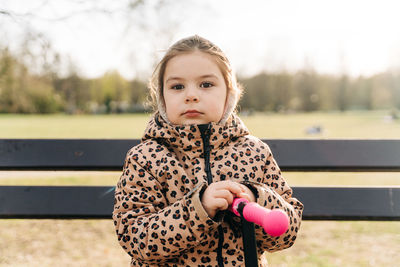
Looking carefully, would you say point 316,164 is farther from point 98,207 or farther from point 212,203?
point 98,207

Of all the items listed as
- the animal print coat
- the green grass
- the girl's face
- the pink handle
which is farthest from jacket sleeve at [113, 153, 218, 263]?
the green grass

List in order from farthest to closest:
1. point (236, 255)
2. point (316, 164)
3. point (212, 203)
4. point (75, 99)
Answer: point (75, 99), point (316, 164), point (236, 255), point (212, 203)

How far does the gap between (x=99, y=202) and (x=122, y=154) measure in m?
0.30

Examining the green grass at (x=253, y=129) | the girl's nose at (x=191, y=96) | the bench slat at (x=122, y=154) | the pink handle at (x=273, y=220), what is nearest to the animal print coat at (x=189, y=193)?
the girl's nose at (x=191, y=96)

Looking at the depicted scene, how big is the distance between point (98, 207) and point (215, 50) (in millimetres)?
1145

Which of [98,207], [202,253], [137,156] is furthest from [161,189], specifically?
[98,207]

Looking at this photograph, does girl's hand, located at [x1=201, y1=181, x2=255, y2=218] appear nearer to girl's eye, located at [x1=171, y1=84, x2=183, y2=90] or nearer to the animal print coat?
the animal print coat

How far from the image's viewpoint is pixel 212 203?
4.21 ft

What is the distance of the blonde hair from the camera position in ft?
5.27

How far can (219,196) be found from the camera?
1271 mm

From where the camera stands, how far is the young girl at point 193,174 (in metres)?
1.35

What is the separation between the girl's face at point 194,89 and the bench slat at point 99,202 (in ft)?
2.72

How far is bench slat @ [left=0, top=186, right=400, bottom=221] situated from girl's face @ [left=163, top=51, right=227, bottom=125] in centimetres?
83

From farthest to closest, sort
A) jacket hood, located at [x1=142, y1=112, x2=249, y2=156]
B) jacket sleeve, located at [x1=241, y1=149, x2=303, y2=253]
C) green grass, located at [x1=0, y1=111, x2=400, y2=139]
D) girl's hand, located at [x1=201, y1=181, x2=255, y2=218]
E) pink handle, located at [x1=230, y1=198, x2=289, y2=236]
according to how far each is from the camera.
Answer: green grass, located at [x1=0, y1=111, x2=400, y2=139]
jacket hood, located at [x1=142, y1=112, x2=249, y2=156]
jacket sleeve, located at [x1=241, y1=149, x2=303, y2=253]
girl's hand, located at [x1=201, y1=181, x2=255, y2=218]
pink handle, located at [x1=230, y1=198, x2=289, y2=236]
